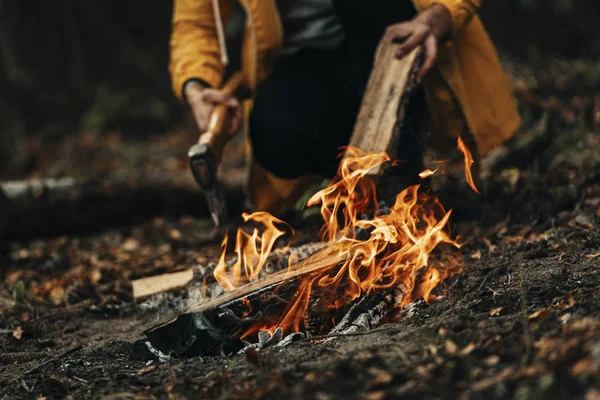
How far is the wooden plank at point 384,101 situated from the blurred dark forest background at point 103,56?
480cm

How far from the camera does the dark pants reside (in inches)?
148

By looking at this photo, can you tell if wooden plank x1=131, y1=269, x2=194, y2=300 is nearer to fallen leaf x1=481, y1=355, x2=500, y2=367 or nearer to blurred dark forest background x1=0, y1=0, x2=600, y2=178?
fallen leaf x1=481, y1=355, x2=500, y2=367

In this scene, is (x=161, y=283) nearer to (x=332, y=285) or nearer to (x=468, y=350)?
(x=332, y=285)

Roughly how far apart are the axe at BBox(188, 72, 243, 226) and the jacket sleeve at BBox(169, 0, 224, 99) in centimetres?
26

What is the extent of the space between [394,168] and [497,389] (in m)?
1.88

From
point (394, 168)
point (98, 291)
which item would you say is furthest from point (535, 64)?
point (98, 291)

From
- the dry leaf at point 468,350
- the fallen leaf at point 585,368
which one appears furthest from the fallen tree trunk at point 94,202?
the fallen leaf at point 585,368

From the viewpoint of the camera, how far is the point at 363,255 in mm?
2830

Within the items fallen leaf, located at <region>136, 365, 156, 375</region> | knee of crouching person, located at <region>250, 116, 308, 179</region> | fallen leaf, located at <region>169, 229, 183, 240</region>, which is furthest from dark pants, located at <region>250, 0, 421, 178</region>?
fallen leaf, located at <region>136, 365, 156, 375</region>

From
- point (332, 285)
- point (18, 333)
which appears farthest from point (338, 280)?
point (18, 333)

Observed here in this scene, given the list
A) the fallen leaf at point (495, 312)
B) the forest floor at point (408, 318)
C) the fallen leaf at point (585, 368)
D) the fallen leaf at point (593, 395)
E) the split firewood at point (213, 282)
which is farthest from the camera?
the split firewood at point (213, 282)

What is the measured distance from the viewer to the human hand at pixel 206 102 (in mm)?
3770

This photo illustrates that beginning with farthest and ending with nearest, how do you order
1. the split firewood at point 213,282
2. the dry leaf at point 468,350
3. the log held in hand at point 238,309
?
1. the split firewood at point 213,282
2. the log held in hand at point 238,309
3. the dry leaf at point 468,350

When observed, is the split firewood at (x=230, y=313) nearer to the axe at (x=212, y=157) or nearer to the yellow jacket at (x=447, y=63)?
the axe at (x=212, y=157)
